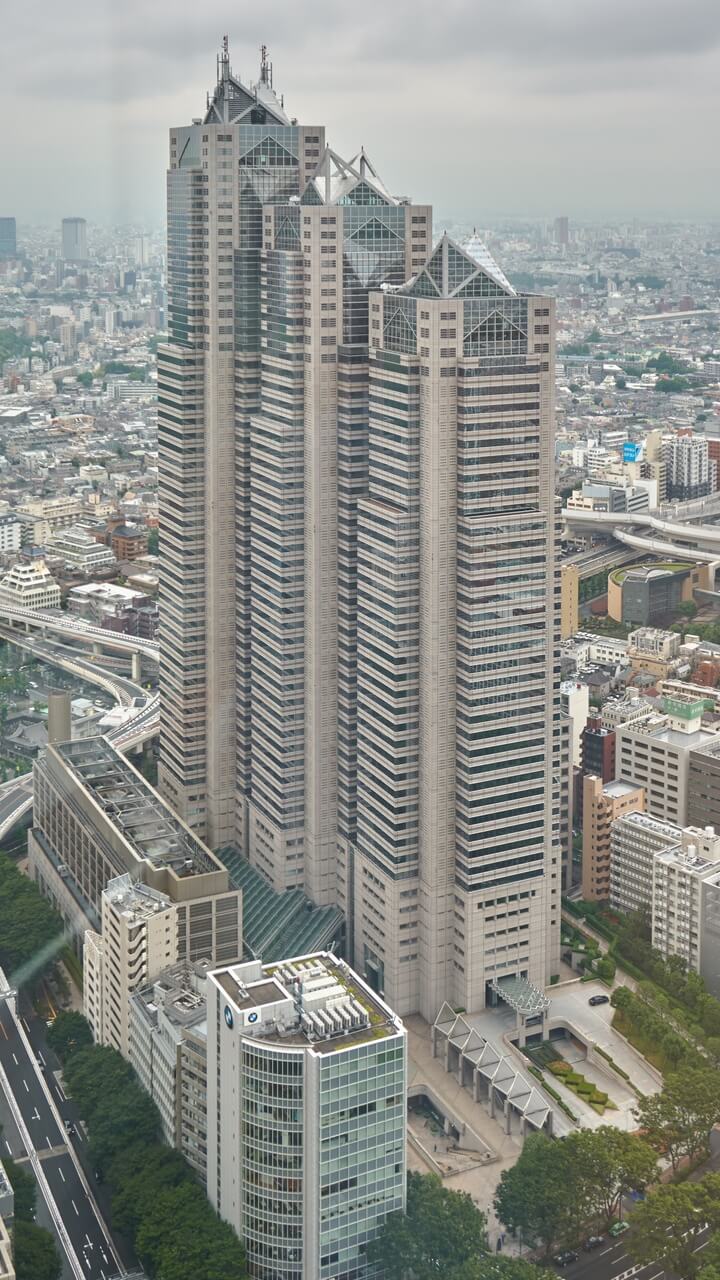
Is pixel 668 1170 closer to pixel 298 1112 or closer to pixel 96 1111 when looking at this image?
pixel 298 1112

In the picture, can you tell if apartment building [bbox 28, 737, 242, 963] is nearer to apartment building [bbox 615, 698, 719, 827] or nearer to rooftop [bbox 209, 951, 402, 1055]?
rooftop [bbox 209, 951, 402, 1055]

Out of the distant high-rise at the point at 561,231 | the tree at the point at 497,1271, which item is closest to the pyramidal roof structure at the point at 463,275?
the tree at the point at 497,1271

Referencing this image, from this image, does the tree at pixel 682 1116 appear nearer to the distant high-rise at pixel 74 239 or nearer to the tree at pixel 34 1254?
the tree at pixel 34 1254

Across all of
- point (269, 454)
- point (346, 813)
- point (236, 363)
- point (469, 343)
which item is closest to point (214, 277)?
point (236, 363)

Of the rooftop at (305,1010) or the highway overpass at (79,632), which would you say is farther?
the highway overpass at (79,632)

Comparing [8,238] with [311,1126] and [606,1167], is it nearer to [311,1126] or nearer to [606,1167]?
[311,1126]

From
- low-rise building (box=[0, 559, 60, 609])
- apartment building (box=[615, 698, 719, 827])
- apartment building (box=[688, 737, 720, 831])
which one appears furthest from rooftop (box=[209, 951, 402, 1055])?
low-rise building (box=[0, 559, 60, 609])
